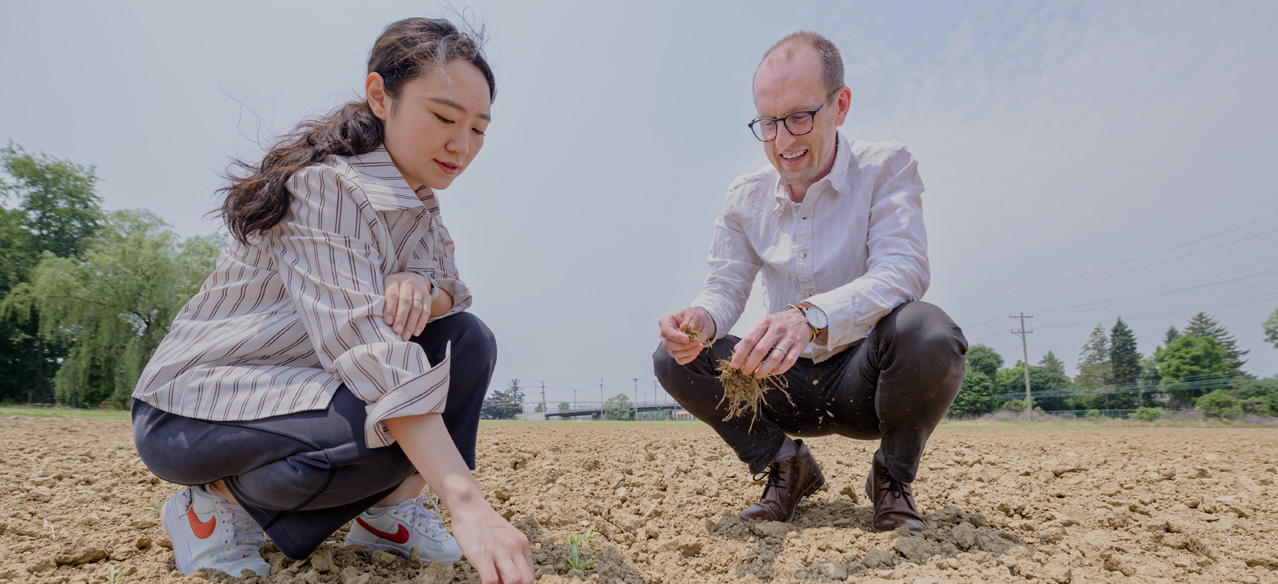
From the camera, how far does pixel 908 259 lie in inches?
90.7

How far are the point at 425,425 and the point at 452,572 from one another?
56cm

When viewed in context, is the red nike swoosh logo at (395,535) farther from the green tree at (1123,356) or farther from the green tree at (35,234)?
the green tree at (1123,356)

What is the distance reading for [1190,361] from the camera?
4959 cm

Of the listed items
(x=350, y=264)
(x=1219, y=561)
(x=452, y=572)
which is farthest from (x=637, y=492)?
(x=1219, y=561)

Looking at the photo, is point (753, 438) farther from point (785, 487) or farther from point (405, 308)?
point (405, 308)

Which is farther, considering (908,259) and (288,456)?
(908,259)

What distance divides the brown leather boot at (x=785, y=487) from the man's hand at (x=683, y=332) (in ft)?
1.82

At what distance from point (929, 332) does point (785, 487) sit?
829 mm

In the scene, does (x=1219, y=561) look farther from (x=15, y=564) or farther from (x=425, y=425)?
(x=15, y=564)

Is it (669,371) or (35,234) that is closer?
(669,371)

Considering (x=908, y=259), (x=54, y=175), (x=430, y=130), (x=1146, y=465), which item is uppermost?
(x=54, y=175)

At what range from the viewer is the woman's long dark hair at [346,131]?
1.68 m

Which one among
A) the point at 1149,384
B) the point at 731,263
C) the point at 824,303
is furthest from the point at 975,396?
the point at 824,303

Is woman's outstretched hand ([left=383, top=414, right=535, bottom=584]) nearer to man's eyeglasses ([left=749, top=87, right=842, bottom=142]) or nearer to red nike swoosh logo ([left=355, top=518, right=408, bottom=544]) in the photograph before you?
red nike swoosh logo ([left=355, top=518, right=408, bottom=544])
